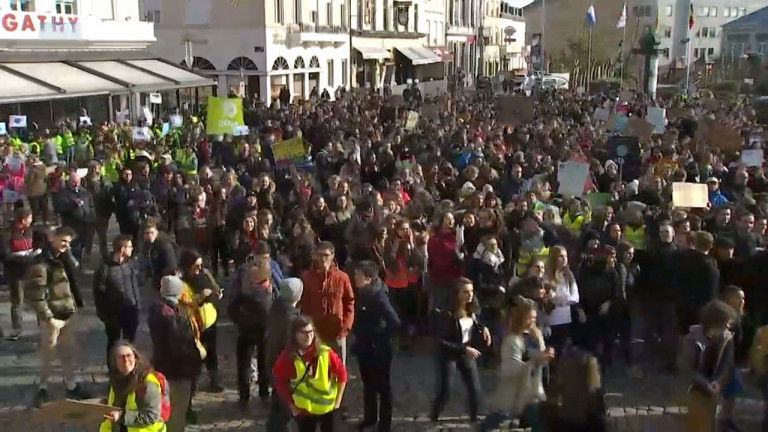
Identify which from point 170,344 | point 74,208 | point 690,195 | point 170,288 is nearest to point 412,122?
point 690,195

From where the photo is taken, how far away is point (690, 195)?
1059cm

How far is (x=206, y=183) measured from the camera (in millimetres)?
11469

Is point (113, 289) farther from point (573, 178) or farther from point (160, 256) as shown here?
point (573, 178)

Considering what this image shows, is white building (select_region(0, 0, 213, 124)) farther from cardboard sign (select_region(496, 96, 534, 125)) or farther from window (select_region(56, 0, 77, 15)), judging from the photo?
cardboard sign (select_region(496, 96, 534, 125))

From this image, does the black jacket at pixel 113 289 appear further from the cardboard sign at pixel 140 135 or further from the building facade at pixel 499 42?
the building facade at pixel 499 42

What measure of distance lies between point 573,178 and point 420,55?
4493cm

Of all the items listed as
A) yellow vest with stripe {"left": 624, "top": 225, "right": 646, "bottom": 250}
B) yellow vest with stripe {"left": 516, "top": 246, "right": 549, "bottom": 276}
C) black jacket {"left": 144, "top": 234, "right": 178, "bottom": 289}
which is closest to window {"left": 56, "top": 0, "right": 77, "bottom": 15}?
black jacket {"left": 144, "top": 234, "right": 178, "bottom": 289}

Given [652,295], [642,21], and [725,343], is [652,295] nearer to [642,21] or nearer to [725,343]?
[725,343]

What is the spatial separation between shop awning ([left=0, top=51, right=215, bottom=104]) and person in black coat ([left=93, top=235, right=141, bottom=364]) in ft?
48.1

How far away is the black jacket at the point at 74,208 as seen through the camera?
11.2 m

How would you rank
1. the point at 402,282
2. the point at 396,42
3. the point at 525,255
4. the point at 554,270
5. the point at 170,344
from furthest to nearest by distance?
the point at 396,42, the point at 525,255, the point at 402,282, the point at 554,270, the point at 170,344

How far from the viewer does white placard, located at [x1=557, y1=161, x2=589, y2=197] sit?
11.9 metres

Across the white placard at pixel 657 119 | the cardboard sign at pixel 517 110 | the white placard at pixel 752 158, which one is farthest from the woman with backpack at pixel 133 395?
the cardboard sign at pixel 517 110

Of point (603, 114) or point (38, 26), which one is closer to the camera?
point (603, 114)
